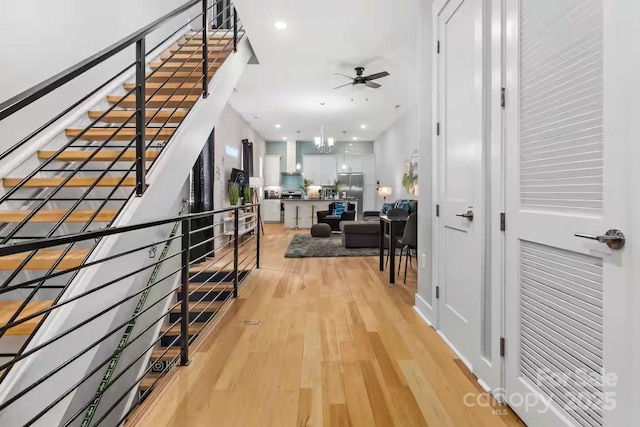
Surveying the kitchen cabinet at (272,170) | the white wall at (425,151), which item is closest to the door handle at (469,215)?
the white wall at (425,151)

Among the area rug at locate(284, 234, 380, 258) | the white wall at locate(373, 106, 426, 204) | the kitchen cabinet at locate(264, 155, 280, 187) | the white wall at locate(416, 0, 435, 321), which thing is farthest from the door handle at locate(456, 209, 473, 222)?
the kitchen cabinet at locate(264, 155, 280, 187)

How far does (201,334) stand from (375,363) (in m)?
1.30

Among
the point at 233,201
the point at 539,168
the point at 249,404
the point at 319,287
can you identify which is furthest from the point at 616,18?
the point at 233,201

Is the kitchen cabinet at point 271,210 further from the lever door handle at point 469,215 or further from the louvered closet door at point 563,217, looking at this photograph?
the louvered closet door at point 563,217

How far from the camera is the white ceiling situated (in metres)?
3.70

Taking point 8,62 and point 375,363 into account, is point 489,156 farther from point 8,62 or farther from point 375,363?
point 8,62

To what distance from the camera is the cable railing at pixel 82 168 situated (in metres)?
1.32

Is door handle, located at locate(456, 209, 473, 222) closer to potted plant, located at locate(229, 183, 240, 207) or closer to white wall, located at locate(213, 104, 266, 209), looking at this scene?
white wall, located at locate(213, 104, 266, 209)

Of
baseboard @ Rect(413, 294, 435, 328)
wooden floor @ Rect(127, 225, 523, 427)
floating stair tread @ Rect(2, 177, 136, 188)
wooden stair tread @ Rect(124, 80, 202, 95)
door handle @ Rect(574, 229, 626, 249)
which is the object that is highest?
wooden stair tread @ Rect(124, 80, 202, 95)

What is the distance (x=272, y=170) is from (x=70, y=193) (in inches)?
355

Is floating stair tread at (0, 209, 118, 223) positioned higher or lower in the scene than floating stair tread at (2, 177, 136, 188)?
lower

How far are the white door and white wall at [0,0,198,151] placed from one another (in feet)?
10.2

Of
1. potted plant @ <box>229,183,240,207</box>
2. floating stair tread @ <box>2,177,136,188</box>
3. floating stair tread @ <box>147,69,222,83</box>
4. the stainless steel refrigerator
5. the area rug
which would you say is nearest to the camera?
floating stair tread @ <box>2,177,136,188</box>

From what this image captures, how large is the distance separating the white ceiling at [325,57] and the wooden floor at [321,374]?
10.7 ft
